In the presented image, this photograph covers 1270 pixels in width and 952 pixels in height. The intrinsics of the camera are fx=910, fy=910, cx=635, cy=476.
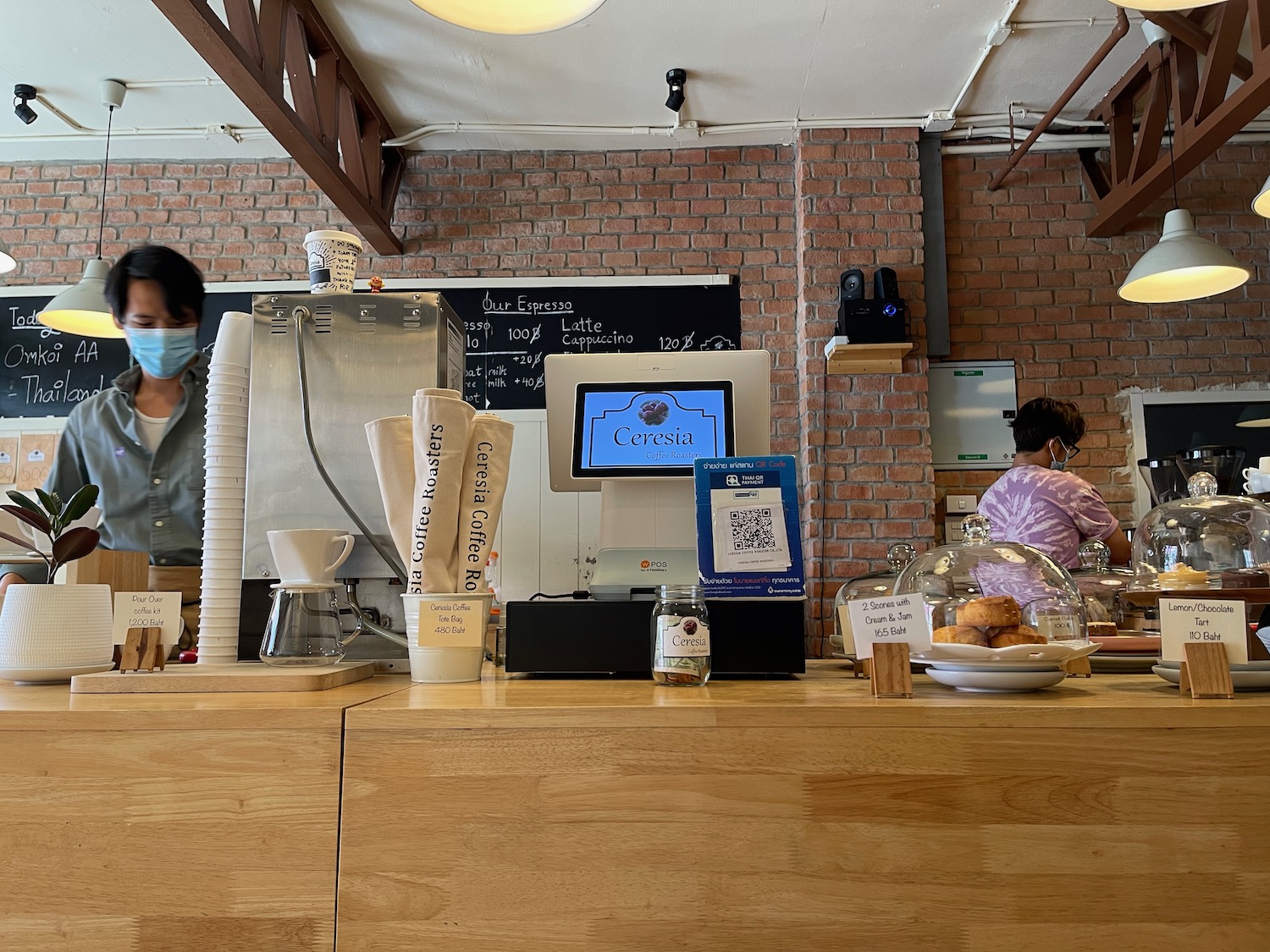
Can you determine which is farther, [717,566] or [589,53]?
[589,53]

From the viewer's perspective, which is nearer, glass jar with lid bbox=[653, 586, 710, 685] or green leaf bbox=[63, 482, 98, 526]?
glass jar with lid bbox=[653, 586, 710, 685]

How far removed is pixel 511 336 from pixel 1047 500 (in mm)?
2545

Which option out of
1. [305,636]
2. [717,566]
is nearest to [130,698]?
[305,636]

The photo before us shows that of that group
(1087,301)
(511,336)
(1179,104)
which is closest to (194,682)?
(511,336)

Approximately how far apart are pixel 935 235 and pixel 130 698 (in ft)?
13.7

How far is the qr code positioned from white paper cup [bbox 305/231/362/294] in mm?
886

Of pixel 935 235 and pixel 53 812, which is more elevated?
pixel 935 235

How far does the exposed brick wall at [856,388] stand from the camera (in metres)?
4.20

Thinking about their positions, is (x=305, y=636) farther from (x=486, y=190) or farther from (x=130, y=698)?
(x=486, y=190)

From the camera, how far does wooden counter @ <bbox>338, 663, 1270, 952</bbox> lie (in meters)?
0.91

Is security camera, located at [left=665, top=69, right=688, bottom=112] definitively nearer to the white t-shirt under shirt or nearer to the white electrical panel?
the white electrical panel

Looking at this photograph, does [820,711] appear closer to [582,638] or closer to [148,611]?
[582,638]

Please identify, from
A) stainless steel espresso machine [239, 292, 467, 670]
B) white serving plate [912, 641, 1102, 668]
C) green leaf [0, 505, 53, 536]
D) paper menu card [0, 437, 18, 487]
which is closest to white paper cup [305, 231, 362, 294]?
stainless steel espresso machine [239, 292, 467, 670]

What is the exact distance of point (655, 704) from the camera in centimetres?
100
